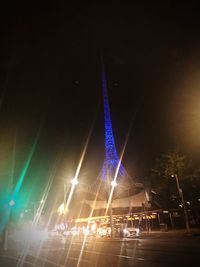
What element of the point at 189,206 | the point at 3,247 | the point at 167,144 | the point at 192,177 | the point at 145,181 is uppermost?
the point at 167,144

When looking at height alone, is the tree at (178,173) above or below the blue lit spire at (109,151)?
below

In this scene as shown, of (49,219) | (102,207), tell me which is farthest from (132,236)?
(49,219)

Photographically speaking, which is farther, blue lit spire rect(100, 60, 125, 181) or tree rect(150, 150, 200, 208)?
blue lit spire rect(100, 60, 125, 181)

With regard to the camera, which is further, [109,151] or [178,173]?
[109,151]

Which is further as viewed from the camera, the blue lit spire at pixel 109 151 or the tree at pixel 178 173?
the blue lit spire at pixel 109 151

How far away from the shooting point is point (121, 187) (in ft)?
192

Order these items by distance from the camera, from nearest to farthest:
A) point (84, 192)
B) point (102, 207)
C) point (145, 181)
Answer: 1. point (145, 181)
2. point (102, 207)
3. point (84, 192)

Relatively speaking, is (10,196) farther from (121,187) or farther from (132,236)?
(121,187)

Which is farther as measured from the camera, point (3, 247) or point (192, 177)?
point (192, 177)

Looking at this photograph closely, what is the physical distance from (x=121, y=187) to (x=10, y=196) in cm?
4127

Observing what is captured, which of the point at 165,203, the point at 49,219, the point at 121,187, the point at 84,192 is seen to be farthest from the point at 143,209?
the point at 49,219

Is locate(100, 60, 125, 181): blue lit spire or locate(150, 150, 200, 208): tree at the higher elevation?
locate(100, 60, 125, 181): blue lit spire

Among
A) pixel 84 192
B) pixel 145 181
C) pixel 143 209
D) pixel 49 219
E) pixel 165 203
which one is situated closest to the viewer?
pixel 165 203

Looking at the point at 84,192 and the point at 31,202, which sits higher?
the point at 84,192
